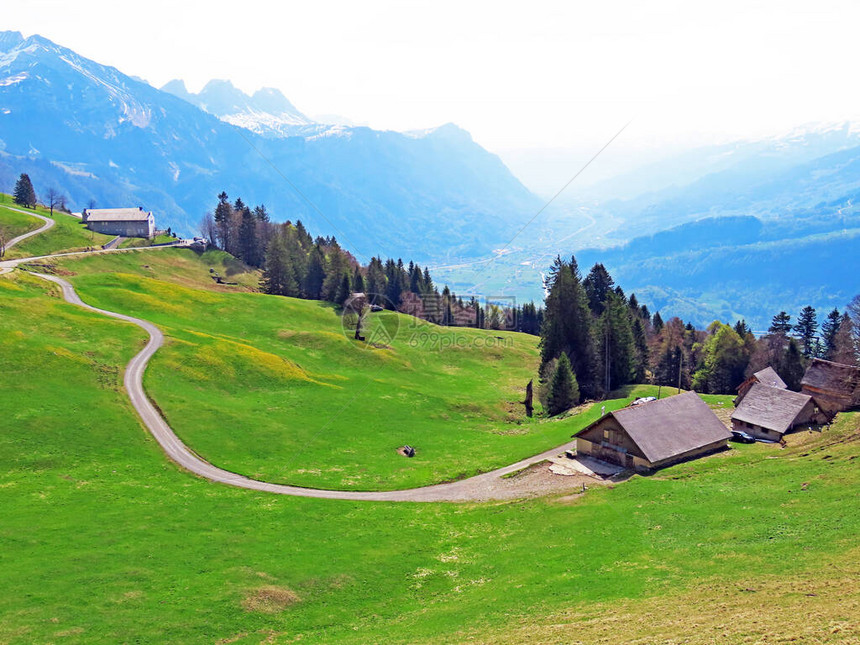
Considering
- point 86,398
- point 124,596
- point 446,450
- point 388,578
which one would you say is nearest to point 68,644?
point 124,596

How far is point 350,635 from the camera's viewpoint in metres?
31.2

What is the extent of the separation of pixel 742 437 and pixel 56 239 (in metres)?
152

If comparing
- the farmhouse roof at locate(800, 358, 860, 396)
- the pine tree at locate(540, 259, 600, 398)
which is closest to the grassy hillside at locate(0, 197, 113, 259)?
the pine tree at locate(540, 259, 600, 398)

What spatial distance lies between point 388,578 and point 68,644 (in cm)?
1855

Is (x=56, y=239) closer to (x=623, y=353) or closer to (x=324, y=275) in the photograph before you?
(x=324, y=275)

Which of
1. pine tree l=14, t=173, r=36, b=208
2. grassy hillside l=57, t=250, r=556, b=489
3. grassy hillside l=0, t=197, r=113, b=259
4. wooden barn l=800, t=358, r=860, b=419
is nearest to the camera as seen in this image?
grassy hillside l=57, t=250, r=556, b=489

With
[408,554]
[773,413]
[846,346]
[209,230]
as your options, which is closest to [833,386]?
[773,413]

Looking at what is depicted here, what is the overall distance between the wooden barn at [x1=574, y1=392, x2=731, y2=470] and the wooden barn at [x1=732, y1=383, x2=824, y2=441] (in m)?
4.56

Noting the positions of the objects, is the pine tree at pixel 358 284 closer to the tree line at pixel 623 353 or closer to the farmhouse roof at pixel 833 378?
the tree line at pixel 623 353

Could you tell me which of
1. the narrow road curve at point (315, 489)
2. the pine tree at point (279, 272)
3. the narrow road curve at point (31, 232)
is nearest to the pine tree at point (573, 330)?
the narrow road curve at point (315, 489)

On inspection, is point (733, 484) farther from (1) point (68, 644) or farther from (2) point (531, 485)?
(1) point (68, 644)

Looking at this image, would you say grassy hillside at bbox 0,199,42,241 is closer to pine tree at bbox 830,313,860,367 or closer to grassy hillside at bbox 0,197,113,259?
grassy hillside at bbox 0,197,113,259

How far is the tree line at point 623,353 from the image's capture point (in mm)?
92875

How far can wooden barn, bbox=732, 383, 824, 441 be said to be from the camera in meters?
59.3
